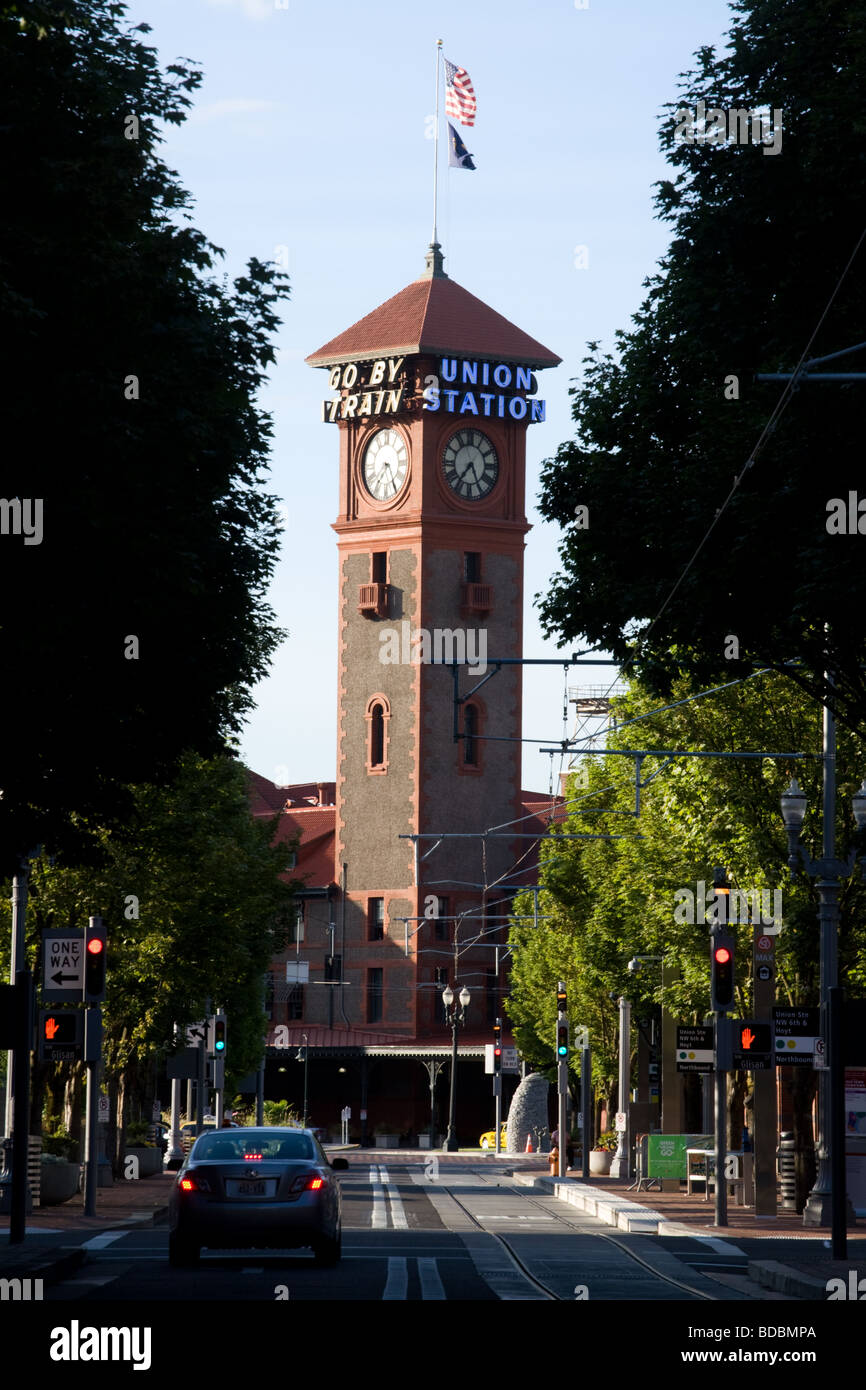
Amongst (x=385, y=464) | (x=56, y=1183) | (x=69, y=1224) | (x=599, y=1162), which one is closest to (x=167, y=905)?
(x=56, y=1183)

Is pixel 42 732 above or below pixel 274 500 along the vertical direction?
below

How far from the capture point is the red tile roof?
109 meters

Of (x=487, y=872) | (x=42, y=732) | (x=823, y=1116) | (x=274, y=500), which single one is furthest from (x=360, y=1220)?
(x=487, y=872)

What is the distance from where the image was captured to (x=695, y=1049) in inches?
1441

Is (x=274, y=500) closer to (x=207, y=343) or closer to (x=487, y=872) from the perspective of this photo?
(x=207, y=343)

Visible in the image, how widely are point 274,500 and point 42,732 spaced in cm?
600

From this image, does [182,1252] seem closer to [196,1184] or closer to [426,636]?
[196,1184]

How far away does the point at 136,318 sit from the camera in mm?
18922

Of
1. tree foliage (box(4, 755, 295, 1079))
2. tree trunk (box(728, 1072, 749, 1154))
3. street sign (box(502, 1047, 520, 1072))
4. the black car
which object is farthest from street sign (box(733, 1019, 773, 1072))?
street sign (box(502, 1047, 520, 1072))

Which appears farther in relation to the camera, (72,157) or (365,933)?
(365,933)

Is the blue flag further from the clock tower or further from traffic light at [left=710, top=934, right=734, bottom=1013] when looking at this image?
traffic light at [left=710, top=934, right=734, bottom=1013]

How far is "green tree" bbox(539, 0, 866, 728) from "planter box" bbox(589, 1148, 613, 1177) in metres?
34.0

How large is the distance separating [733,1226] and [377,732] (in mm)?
79628
